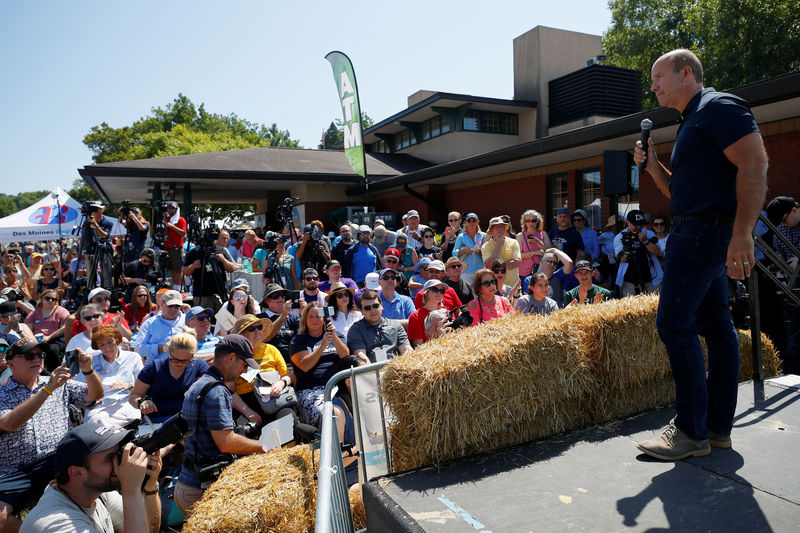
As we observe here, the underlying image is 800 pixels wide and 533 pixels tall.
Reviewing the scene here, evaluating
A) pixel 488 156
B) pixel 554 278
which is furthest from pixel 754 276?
pixel 488 156

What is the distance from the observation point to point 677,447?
7.73ft

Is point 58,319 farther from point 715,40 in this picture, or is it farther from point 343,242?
point 715,40

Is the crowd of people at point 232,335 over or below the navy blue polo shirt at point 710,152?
below

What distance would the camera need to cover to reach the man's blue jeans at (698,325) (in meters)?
2.30

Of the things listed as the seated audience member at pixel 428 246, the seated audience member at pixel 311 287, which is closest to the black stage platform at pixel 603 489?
the seated audience member at pixel 311 287

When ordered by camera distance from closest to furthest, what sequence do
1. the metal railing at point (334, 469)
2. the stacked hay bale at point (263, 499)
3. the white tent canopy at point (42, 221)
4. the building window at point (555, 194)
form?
the metal railing at point (334, 469) → the stacked hay bale at point (263, 499) → the building window at point (555, 194) → the white tent canopy at point (42, 221)

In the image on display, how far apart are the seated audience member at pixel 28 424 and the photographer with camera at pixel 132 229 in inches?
220

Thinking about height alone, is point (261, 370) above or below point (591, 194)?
below

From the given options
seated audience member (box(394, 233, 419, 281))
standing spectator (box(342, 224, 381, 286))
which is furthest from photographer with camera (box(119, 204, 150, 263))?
seated audience member (box(394, 233, 419, 281))

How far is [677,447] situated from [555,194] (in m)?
10.1

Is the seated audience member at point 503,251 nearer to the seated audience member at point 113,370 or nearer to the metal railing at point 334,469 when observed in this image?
the metal railing at point 334,469

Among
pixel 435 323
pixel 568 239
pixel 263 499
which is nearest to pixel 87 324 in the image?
pixel 435 323

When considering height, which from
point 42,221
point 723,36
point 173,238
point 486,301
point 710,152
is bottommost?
point 486,301

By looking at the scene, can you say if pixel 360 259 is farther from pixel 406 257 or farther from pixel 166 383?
pixel 166 383
